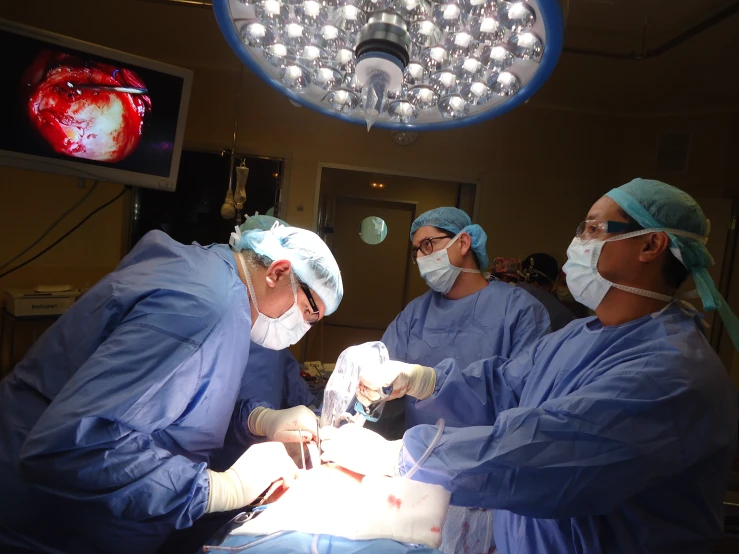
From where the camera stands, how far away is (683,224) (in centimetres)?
104

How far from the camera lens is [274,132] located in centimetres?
350

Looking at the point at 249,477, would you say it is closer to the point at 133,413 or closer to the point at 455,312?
the point at 133,413

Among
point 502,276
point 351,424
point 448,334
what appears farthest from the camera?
point 502,276

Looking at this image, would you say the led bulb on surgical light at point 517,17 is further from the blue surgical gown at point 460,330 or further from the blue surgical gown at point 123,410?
the blue surgical gown at point 460,330

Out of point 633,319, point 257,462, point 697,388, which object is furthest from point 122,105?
point 697,388

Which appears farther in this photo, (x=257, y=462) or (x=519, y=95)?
(x=257, y=462)

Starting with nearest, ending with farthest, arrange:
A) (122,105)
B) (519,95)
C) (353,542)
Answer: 1. (519,95)
2. (353,542)
3. (122,105)

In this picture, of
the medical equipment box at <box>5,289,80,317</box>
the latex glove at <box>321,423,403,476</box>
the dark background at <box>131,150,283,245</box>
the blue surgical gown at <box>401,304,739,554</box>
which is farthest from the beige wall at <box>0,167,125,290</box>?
the blue surgical gown at <box>401,304,739,554</box>

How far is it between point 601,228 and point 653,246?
0.13 metres

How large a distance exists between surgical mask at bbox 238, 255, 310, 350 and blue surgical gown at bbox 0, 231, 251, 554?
0.61 ft

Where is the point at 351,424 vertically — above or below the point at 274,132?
below

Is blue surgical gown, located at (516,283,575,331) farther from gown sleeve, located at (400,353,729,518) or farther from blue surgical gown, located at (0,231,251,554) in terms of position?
blue surgical gown, located at (0,231,251,554)

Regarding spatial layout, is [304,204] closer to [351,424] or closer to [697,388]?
[351,424]

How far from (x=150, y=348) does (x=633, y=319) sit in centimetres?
119
